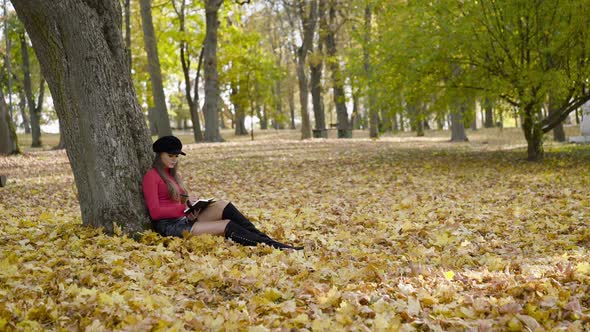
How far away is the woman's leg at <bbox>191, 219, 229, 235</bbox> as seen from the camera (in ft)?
19.5

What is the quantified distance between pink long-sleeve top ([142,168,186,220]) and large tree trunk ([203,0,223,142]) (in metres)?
18.6

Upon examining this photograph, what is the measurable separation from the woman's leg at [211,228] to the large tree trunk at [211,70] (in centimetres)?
1888

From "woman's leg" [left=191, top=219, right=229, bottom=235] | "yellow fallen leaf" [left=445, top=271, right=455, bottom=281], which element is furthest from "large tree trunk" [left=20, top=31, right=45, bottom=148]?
"yellow fallen leaf" [left=445, top=271, right=455, bottom=281]

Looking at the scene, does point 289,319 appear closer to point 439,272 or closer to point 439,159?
point 439,272

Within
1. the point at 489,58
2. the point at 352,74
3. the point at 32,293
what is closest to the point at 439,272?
the point at 32,293

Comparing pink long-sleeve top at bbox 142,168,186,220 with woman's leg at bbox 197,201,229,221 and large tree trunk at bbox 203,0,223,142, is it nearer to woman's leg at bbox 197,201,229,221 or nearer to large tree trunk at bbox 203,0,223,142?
woman's leg at bbox 197,201,229,221

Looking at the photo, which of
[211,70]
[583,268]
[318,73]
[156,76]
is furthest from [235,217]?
[318,73]

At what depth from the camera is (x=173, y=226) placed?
6.05 m

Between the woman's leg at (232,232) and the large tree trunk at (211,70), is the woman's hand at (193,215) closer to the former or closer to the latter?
the woman's leg at (232,232)

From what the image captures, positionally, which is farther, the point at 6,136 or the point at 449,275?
the point at 6,136

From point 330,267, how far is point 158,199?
209 centimetres

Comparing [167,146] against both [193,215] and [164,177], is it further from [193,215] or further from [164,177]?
[193,215]

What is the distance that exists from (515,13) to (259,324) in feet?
40.9

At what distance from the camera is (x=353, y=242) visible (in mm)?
6480
